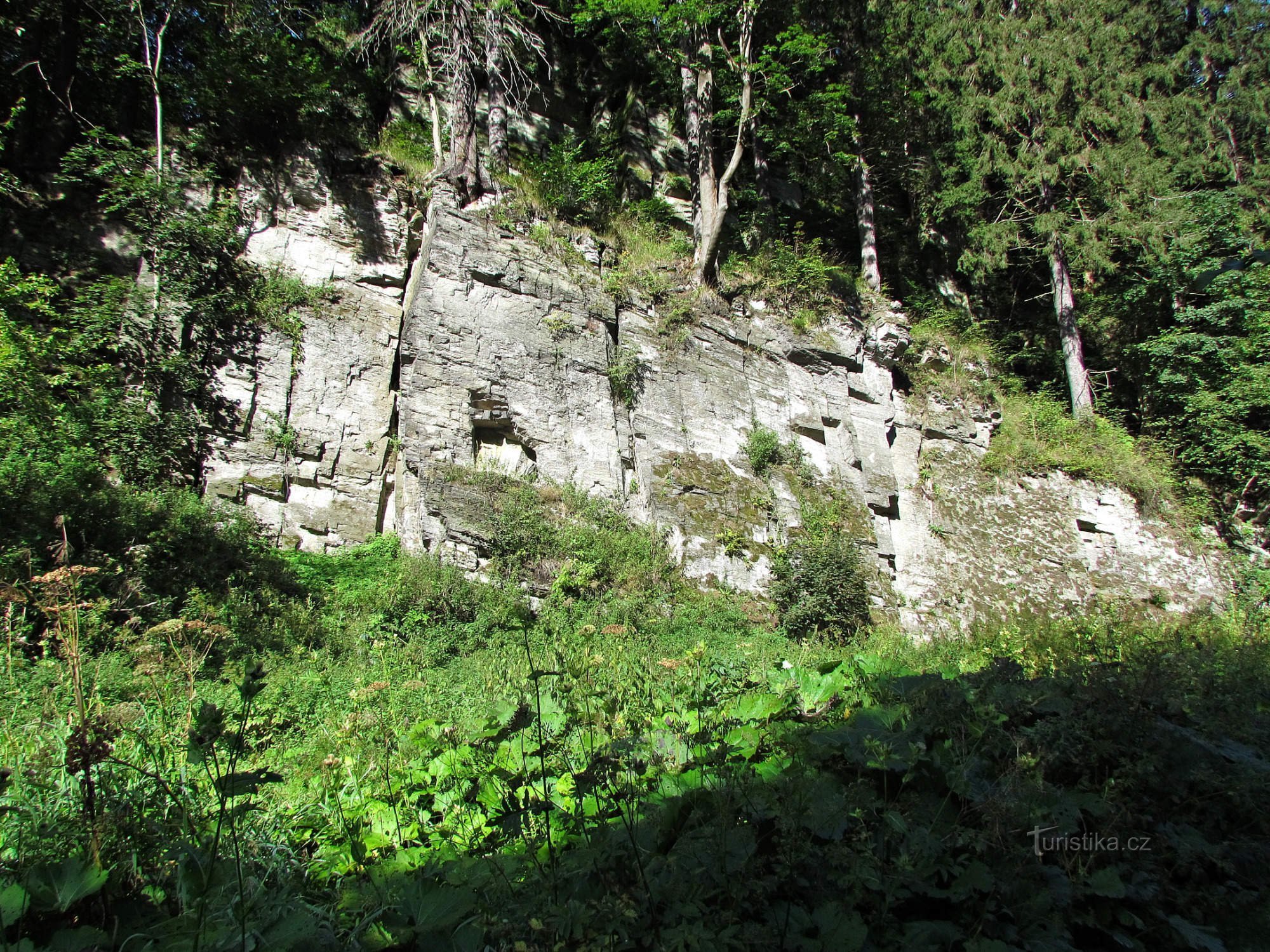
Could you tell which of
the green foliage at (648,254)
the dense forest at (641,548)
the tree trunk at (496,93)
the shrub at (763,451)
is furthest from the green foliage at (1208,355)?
the tree trunk at (496,93)

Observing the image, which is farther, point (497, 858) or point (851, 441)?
point (851, 441)

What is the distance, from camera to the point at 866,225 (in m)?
16.8

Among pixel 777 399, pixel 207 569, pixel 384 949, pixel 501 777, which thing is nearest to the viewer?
pixel 384 949

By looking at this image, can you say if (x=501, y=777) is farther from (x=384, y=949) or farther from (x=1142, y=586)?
(x=1142, y=586)

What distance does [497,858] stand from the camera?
2.25 m

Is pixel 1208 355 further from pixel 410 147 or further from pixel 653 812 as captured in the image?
pixel 653 812

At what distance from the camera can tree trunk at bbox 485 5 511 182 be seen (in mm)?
12375

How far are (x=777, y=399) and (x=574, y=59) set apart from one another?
11544 mm

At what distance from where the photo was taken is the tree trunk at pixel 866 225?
1639cm

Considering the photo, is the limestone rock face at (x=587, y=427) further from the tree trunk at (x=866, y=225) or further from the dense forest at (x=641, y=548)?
the tree trunk at (x=866, y=225)

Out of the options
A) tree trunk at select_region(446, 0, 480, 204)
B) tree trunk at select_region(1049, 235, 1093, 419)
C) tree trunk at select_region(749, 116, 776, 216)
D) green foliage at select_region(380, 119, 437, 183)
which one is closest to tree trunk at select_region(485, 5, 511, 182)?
tree trunk at select_region(446, 0, 480, 204)

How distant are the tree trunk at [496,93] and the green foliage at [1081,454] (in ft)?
41.4

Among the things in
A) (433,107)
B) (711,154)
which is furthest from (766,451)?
(433,107)

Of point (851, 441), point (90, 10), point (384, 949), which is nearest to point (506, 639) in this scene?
point (384, 949)
